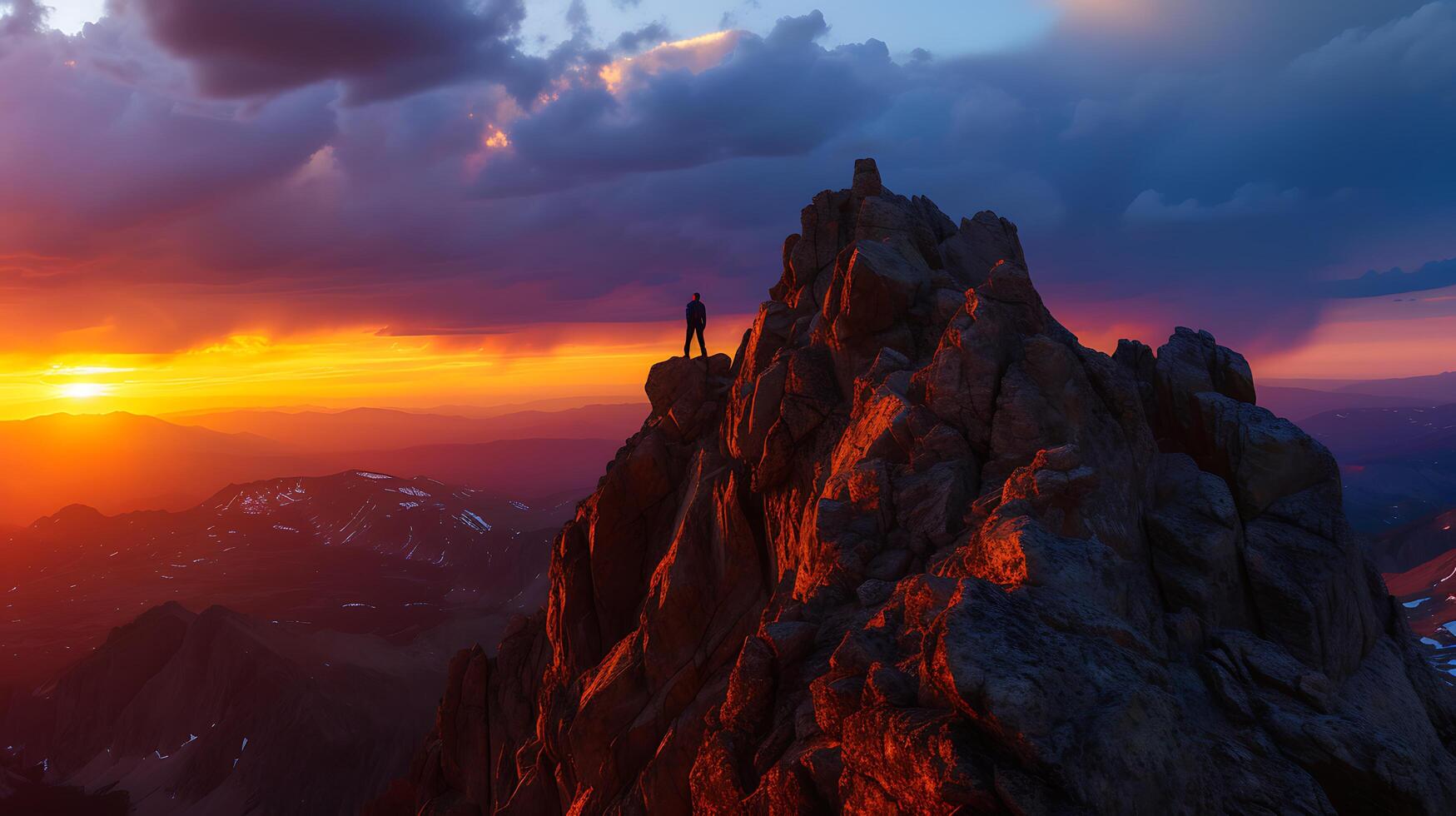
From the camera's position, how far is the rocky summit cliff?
13242 millimetres

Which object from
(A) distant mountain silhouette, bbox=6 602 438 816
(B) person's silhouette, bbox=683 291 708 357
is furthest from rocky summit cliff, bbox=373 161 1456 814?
(A) distant mountain silhouette, bbox=6 602 438 816

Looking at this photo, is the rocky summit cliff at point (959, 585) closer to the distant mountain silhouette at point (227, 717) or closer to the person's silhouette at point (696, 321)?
the person's silhouette at point (696, 321)

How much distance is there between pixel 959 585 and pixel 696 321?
3546 cm

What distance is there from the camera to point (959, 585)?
1494 cm

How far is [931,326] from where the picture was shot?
108ft

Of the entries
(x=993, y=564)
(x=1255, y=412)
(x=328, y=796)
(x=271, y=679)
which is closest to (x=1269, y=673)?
(x=993, y=564)

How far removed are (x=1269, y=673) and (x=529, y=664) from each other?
46893 millimetres

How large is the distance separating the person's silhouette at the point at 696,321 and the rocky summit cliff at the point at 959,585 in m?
3.33

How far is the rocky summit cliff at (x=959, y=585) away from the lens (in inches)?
521

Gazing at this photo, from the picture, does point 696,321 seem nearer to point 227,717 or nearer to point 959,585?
point 959,585

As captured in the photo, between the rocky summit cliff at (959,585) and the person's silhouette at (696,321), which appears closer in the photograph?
the rocky summit cliff at (959,585)

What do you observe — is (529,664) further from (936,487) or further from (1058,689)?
(1058,689)

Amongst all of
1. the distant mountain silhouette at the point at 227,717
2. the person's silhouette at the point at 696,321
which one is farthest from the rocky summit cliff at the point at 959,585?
the distant mountain silhouette at the point at 227,717

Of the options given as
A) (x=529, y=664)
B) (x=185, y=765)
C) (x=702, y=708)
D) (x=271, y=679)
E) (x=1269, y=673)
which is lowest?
(x=185, y=765)
